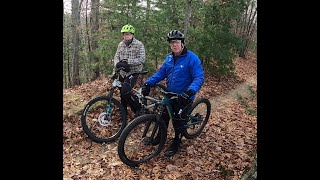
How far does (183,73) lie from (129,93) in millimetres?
1634

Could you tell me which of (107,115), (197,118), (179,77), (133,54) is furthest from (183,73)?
(107,115)

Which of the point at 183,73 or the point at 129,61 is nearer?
the point at 183,73

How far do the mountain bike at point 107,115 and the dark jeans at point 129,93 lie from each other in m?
0.11

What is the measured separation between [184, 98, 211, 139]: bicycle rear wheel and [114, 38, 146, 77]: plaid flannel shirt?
65.7 inches

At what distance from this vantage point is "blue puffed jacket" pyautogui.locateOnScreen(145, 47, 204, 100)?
198 inches

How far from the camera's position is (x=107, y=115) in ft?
20.0

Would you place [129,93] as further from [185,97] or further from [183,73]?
[185,97]

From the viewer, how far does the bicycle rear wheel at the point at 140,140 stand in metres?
4.89
